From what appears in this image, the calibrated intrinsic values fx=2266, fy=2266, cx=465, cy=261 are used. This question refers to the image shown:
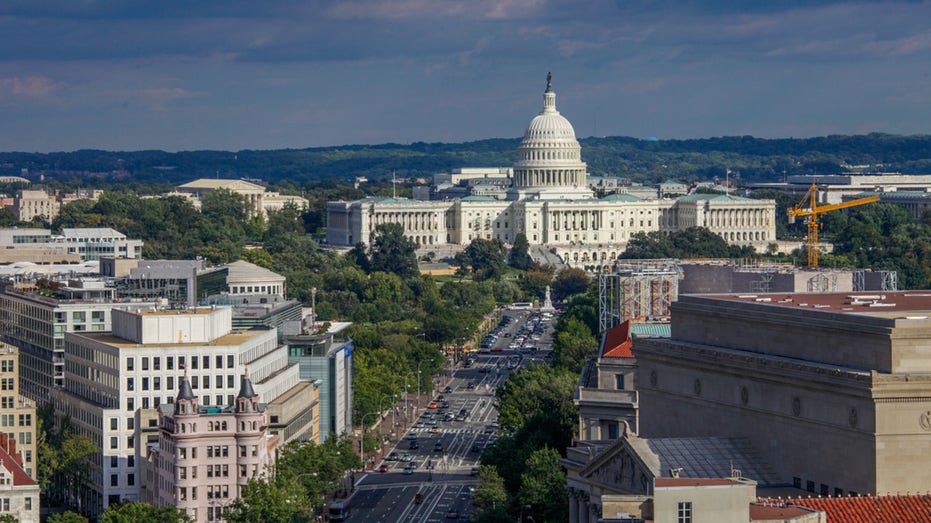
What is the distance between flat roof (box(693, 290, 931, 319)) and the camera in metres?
73.4

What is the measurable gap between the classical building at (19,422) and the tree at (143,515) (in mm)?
13559

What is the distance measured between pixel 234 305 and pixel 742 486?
9585 cm

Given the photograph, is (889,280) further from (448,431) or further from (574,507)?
(574,507)

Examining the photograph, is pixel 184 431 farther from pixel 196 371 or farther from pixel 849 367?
pixel 849 367

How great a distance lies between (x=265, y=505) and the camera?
9512 centimetres

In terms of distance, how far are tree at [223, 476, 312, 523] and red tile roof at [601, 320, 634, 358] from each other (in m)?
14.7

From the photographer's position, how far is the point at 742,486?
175ft

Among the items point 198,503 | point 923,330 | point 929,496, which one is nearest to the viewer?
point 929,496

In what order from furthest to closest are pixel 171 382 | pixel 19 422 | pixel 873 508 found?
pixel 171 382 → pixel 19 422 → pixel 873 508

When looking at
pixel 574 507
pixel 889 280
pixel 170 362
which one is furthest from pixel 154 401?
pixel 889 280

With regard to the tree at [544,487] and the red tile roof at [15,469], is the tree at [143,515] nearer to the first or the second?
the red tile roof at [15,469]

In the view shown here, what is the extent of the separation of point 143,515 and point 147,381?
19243 mm

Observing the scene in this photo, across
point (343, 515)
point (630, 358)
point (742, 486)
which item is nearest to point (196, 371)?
point (343, 515)

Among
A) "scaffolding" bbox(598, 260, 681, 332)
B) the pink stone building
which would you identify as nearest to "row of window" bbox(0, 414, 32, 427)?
the pink stone building
